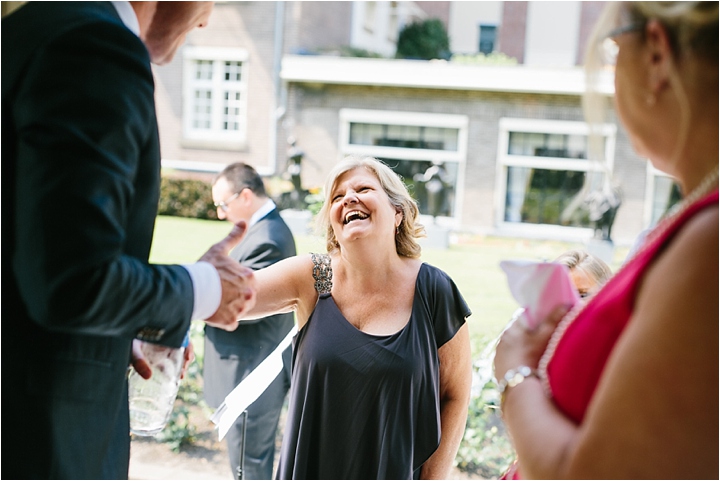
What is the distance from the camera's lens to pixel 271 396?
4312 millimetres

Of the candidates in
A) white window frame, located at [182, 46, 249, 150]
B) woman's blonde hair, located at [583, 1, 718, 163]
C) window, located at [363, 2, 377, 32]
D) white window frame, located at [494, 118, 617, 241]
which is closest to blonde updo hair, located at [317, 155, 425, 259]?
woman's blonde hair, located at [583, 1, 718, 163]

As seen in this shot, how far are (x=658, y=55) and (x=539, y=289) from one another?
0.41 meters

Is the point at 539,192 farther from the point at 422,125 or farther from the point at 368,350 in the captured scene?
the point at 368,350

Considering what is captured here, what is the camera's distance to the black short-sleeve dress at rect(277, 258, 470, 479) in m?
2.32

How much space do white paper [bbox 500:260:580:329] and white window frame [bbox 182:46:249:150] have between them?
18681 millimetres

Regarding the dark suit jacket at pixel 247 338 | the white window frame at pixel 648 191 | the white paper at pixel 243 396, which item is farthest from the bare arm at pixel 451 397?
the white window frame at pixel 648 191

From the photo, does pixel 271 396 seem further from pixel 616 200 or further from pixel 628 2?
pixel 616 200

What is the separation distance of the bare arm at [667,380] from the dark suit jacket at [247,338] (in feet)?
11.4

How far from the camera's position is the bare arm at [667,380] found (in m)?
0.89

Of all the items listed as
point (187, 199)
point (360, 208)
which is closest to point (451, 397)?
point (360, 208)

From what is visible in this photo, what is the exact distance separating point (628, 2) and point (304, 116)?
18532mm

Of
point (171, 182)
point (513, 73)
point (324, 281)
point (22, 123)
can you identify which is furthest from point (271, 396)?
point (513, 73)

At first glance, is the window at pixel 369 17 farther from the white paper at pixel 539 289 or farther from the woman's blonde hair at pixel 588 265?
the white paper at pixel 539 289

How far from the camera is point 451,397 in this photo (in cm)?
259
